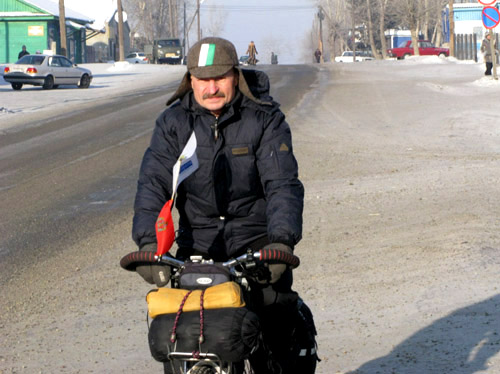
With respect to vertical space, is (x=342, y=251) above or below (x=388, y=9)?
below

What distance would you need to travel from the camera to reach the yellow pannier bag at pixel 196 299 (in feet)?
8.98

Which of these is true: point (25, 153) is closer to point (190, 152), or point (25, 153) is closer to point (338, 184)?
point (338, 184)

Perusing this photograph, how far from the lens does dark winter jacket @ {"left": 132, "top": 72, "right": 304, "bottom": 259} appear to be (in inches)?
131

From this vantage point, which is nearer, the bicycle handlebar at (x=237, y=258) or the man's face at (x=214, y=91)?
the bicycle handlebar at (x=237, y=258)

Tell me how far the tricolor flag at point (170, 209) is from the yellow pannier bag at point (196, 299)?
8.0 inches

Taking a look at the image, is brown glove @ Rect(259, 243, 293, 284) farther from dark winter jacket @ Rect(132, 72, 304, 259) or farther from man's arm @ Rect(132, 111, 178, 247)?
man's arm @ Rect(132, 111, 178, 247)

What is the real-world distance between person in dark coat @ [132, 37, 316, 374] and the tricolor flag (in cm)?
28

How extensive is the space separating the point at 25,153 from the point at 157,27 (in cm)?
10091

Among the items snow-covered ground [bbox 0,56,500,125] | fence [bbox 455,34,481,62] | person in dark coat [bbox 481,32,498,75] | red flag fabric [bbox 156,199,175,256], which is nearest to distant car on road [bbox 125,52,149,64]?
snow-covered ground [bbox 0,56,500,125]

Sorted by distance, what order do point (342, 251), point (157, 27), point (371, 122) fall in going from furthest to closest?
point (157, 27) → point (371, 122) → point (342, 251)

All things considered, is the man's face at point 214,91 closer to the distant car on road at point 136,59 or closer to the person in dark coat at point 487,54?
the person in dark coat at point 487,54

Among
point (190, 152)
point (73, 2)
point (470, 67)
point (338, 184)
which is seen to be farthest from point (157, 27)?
point (190, 152)

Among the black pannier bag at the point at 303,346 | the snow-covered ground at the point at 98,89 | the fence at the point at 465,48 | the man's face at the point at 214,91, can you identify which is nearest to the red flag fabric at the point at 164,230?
the man's face at the point at 214,91

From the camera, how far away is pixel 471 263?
7199 mm
